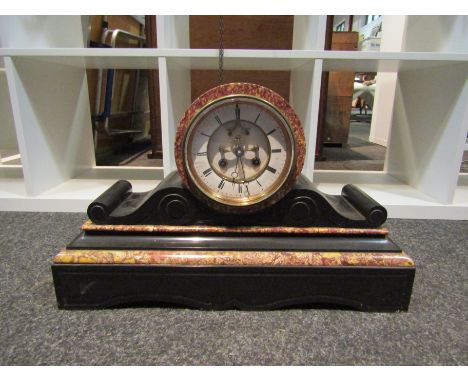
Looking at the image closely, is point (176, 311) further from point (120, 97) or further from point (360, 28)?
point (360, 28)

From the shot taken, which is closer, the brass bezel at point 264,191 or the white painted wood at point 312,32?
the brass bezel at point 264,191

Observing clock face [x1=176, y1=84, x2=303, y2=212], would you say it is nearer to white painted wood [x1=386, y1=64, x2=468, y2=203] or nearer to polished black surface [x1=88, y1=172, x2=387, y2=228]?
polished black surface [x1=88, y1=172, x2=387, y2=228]

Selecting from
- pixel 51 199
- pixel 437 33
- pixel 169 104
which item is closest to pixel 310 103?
pixel 169 104

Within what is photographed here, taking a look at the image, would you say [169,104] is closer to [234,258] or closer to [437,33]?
[234,258]

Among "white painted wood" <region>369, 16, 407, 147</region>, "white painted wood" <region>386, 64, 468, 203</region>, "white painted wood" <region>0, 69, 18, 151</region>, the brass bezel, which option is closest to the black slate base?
the brass bezel

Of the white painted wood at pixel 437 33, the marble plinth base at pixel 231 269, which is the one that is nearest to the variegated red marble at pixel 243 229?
the marble plinth base at pixel 231 269

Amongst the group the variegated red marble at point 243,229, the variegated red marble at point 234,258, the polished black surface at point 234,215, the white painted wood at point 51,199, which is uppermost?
the polished black surface at point 234,215

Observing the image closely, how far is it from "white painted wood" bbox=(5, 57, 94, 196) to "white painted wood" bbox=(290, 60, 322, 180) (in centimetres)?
82

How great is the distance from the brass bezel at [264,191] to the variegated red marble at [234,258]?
0.30 ft

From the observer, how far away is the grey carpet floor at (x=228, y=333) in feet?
1.58

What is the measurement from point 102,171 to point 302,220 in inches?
41.6

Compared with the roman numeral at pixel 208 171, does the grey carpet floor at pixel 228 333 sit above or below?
below

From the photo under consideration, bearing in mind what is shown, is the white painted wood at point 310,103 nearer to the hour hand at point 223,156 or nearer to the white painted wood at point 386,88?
the hour hand at point 223,156

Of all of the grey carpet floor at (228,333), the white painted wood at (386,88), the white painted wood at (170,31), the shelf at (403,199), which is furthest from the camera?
the white painted wood at (386,88)
